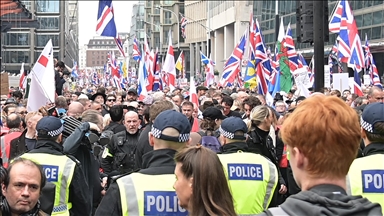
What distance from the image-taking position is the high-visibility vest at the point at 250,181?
18.0 feet

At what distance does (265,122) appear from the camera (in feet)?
24.1

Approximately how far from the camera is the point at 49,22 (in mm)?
107938

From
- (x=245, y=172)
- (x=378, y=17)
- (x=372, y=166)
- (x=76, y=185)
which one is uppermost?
(x=378, y=17)

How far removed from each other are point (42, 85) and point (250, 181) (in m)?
4.69

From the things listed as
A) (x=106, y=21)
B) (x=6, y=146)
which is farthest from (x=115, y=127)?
(x=106, y=21)

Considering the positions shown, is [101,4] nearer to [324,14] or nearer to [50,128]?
[324,14]

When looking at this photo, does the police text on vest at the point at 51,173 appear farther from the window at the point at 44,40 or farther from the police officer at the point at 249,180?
the window at the point at 44,40

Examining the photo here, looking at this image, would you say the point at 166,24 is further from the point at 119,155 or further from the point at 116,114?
the point at 119,155

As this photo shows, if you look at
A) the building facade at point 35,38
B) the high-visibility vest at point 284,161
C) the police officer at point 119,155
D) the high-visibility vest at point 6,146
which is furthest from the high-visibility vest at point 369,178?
the building facade at point 35,38

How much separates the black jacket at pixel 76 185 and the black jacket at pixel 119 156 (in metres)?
1.92

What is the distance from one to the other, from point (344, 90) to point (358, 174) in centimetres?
1344

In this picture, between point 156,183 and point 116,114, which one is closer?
point 156,183

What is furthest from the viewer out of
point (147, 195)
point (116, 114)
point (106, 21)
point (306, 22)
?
point (106, 21)

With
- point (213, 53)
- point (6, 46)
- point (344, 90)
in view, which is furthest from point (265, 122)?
point (6, 46)
